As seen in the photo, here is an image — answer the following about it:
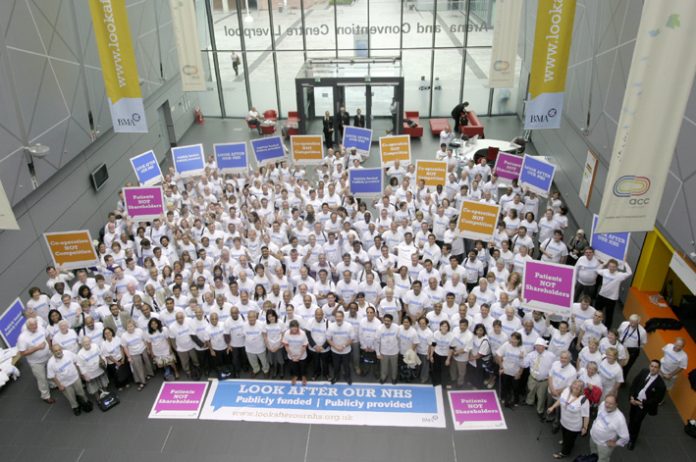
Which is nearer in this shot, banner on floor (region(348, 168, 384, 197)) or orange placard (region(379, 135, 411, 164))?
banner on floor (region(348, 168, 384, 197))

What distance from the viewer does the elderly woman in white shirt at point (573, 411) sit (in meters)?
6.78

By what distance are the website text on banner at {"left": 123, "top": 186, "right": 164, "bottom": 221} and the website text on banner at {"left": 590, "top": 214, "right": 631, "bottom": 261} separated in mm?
8378

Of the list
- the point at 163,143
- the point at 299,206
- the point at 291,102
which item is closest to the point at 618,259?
the point at 299,206

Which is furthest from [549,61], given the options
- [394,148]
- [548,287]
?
[394,148]

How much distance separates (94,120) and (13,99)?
317cm

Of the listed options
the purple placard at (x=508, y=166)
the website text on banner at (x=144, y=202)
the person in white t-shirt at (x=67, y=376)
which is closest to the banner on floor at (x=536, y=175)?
the purple placard at (x=508, y=166)

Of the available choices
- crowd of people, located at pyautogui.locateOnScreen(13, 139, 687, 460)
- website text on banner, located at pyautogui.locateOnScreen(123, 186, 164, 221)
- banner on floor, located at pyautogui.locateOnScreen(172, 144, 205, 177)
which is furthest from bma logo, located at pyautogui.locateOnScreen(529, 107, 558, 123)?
banner on floor, located at pyautogui.locateOnScreen(172, 144, 205, 177)

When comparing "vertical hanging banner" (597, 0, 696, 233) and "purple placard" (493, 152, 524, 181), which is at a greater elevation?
"vertical hanging banner" (597, 0, 696, 233)

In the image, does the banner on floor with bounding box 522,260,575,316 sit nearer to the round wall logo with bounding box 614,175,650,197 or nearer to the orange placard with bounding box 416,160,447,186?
the round wall logo with bounding box 614,175,650,197

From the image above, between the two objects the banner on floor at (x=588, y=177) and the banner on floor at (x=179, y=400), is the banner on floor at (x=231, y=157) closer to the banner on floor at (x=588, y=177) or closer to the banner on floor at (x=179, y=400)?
the banner on floor at (x=179, y=400)

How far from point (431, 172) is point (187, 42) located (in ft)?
20.3

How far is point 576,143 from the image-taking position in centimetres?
1331

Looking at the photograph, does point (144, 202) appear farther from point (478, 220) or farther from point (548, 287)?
point (548, 287)

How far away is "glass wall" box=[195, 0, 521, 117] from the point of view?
65.3ft
